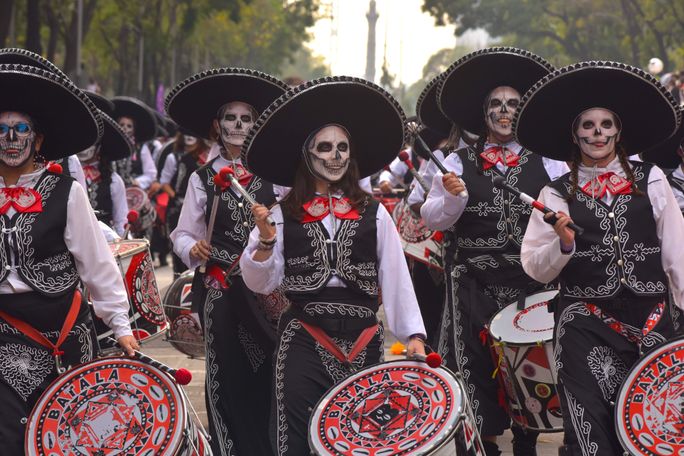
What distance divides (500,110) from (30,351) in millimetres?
3365

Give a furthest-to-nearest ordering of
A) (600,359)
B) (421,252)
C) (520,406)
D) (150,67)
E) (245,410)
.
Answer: (150,67) < (421,252) < (245,410) < (520,406) < (600,359)

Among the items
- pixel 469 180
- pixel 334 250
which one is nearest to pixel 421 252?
pixel 469 180

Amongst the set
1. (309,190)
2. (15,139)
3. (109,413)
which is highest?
(15,139)

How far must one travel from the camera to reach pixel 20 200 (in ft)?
19.3

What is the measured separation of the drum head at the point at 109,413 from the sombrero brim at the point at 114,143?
17.9 ft

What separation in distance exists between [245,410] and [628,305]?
2448 millimetres

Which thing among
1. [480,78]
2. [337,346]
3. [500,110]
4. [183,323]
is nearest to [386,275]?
[337,346]

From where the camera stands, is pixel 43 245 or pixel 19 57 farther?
pixel 19 57

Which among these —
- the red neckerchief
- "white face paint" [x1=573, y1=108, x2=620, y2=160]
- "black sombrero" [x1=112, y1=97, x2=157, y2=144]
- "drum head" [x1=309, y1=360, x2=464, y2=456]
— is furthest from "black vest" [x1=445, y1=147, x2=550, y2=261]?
"black sombrero" [x1=112, y1=97, x2=157, y2=144]

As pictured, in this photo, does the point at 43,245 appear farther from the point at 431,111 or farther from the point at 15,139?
the point at 431,111

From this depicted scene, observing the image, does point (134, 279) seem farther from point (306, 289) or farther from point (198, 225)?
point (306, 289)

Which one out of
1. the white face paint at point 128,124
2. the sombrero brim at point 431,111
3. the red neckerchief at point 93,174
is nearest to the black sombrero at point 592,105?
the sombrero brim at point 431,111

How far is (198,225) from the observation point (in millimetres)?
7707

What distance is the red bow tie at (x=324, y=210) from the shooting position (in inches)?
243
